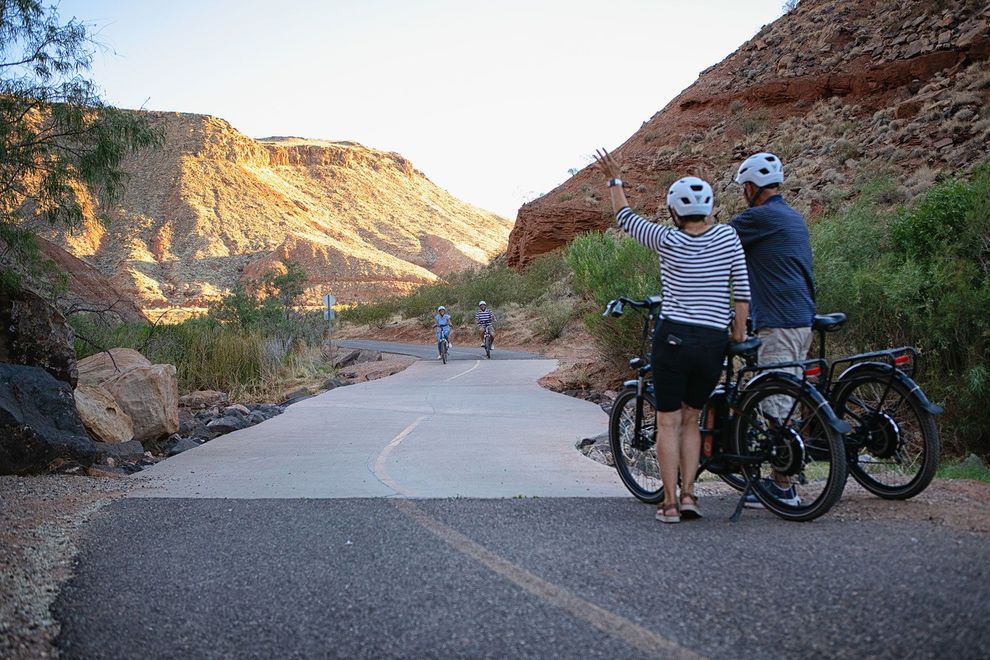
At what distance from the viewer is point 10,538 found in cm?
563

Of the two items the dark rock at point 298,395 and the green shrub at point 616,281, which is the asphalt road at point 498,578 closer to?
the green shrub at point 616,281

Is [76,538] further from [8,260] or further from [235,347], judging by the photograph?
[235,347]

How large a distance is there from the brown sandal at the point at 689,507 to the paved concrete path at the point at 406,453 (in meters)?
1.40

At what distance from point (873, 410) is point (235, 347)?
19.2m

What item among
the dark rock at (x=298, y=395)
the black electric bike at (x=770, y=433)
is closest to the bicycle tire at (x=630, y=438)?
the black electric bike at (x=770, y=433)

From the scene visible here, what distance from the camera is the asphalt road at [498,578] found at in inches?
141

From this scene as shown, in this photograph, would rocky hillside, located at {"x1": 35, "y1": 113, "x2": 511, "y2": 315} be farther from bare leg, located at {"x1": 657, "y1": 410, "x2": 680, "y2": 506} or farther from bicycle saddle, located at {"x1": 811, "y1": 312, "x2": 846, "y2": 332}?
bare leg, located at {"x1": 657, "y1": 410, "x2": 680, "y2": 506}

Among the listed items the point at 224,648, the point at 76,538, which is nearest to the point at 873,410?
the point at 224,648

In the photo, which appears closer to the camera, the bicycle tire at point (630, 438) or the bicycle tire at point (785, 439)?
the bicycle tire at point (785, 439)

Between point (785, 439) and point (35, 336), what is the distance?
845 centimetres

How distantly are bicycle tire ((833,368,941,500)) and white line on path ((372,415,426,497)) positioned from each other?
3.41 meters

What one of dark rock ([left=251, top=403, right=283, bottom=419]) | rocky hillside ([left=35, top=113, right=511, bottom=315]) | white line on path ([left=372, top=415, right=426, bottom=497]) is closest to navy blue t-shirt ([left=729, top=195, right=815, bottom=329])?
white line on path ([left=372, top=415, right=426, bottom=497])

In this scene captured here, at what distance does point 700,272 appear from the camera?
5.50m

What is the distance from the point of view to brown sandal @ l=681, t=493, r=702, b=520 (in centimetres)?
566
